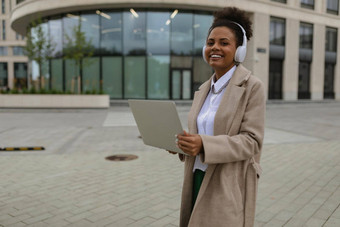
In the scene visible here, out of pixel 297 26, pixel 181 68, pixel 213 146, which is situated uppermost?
pixel 297 26

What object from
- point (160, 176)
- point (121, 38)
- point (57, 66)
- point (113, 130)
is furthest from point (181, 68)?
point (160, 176)

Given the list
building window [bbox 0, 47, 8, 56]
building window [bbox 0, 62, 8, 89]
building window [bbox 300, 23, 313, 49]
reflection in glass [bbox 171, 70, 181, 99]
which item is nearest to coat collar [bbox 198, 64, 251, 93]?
reflection in glass [bbox 171, 70, 181, 99]

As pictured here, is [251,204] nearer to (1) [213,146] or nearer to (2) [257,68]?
(1) [213,146]

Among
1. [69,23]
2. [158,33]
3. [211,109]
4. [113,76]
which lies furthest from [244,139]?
[69,23]

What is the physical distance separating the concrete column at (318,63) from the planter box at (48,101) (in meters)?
21.2

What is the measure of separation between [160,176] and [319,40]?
98.2 ft

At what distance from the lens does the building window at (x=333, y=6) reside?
3094 cm

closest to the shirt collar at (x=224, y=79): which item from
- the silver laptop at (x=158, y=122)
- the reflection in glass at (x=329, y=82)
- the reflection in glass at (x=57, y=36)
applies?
the silver laptop at (x=158, y=122)

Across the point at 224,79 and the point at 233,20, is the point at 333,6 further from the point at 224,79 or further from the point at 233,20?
the point at 224,79

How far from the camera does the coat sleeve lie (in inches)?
65.3

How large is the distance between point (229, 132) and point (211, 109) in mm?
217

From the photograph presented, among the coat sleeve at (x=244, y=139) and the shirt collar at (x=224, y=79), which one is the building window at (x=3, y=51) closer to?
the shirt collar at (x=224, y=79)

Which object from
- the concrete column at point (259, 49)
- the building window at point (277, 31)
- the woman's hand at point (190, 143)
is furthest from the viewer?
the building window at point (277, 31)

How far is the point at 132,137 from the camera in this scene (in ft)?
31.8
